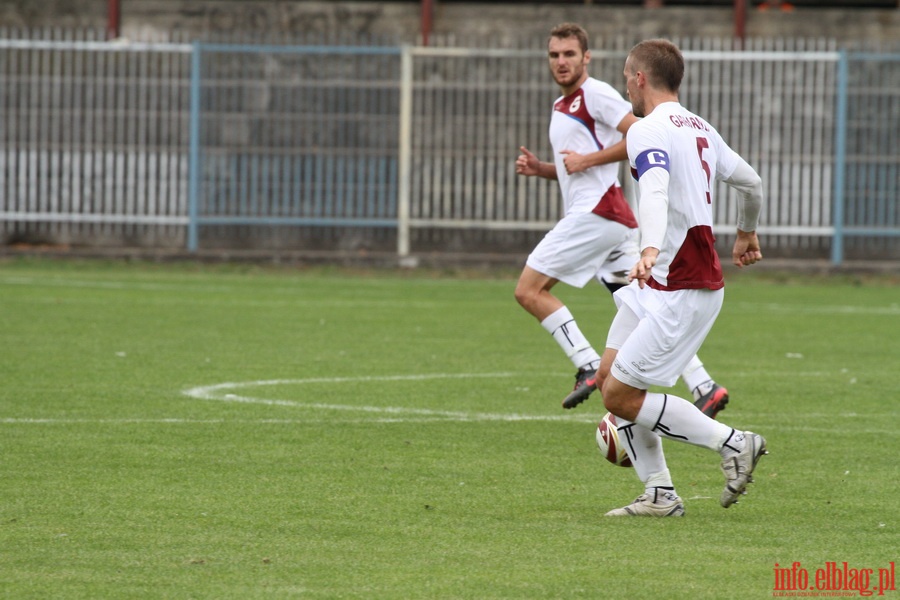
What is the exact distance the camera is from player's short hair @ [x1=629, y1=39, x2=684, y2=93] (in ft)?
19.1

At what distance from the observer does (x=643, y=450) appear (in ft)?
19.6

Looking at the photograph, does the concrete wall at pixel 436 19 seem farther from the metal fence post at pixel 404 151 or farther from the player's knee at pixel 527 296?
the player's knee at pixel 527 296

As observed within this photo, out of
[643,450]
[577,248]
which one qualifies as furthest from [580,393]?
[643,450]

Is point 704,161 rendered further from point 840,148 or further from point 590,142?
point 840,148

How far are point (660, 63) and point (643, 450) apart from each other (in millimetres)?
1522

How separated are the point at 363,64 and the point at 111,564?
1572cm

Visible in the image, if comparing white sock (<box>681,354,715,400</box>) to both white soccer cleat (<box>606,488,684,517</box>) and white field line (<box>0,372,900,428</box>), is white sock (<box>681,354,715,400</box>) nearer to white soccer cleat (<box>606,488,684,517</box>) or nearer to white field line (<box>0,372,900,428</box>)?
white field line (<box>0,372,900,428</box>)

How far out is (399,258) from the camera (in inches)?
790

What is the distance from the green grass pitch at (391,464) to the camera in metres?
4.82

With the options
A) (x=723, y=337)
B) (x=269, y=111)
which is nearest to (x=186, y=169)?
(x=269, y=111)

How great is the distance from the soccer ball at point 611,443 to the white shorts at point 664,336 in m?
0.51

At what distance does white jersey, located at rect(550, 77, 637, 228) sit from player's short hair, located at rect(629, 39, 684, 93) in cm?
306

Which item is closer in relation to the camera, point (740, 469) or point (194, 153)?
point (740, 469)

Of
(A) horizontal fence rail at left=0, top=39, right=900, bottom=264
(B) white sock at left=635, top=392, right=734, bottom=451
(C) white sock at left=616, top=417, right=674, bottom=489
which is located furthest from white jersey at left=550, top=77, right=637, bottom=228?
(A) horizontal fence rail at left=0, top=39, right=900, bottom=264
